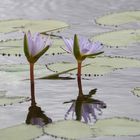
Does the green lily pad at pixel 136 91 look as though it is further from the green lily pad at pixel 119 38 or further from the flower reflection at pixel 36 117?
the green lily pad at pixel 119 38

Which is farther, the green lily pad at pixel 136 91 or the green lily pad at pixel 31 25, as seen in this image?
the green lily pad at pixel 31 25

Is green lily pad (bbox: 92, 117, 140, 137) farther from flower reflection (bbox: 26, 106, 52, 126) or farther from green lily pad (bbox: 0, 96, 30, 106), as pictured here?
green lily pad (bbox: 0, 96, 30, 106)

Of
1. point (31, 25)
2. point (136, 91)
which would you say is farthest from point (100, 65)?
point (31, 25)

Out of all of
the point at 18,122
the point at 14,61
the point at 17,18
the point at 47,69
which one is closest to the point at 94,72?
the point at 47,69

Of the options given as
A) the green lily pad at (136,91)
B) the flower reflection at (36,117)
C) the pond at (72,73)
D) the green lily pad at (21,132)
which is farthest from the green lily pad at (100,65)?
the green lily pad at (21,132)

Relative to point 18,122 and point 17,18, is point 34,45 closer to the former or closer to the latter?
point 18,122

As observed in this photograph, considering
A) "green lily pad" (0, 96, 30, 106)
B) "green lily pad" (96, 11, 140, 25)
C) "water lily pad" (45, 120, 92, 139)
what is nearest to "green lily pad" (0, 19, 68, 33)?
"green lily pad" (96, 11, 140, 25)
